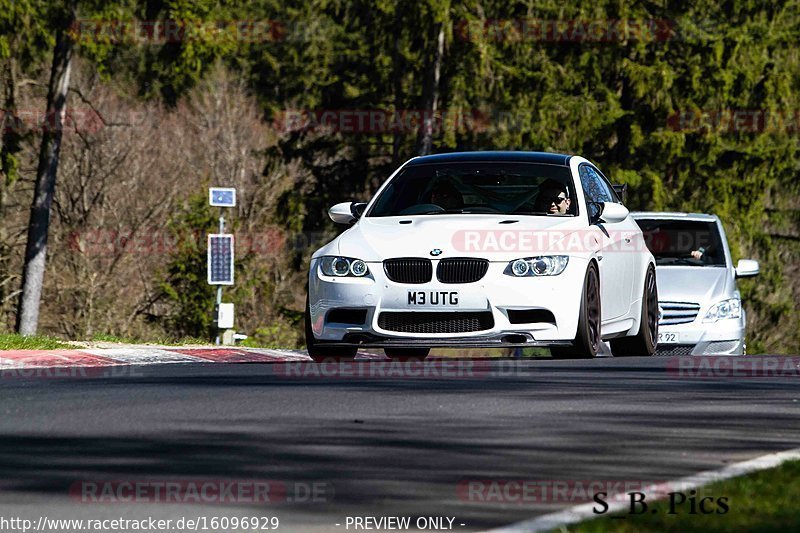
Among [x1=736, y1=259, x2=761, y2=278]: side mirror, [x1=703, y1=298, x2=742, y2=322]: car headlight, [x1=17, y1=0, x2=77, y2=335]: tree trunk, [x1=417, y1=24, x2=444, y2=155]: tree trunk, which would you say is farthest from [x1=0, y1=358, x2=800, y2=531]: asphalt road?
[x1=417, y1=24, x2=444, y2=155]: tree trunk

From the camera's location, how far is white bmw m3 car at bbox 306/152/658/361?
12719 millimetres

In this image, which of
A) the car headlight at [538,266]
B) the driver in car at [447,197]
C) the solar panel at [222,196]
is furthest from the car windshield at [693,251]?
the solar panel at [222,196]

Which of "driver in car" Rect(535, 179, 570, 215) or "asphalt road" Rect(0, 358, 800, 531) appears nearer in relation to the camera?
"asphalt road" Rect(0, 358, 800, 531)

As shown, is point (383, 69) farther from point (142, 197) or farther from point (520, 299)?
point (520, 299)

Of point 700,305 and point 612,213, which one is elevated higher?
point 612,213

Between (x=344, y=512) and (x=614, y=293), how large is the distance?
807cm

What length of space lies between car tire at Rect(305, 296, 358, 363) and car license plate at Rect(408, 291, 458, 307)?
43.9 inches

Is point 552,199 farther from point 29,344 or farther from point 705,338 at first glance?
point 29,344

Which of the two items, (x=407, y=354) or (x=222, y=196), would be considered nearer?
(x=407, y=354)

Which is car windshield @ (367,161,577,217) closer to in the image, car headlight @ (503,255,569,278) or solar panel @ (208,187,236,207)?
car headlight @ (503,255,569,278)

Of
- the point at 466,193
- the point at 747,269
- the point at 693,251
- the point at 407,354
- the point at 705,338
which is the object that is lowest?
the point at 407,354

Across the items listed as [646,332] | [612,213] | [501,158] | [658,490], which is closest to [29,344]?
[501,158]

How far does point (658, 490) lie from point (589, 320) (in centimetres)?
676

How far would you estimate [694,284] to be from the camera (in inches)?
720
